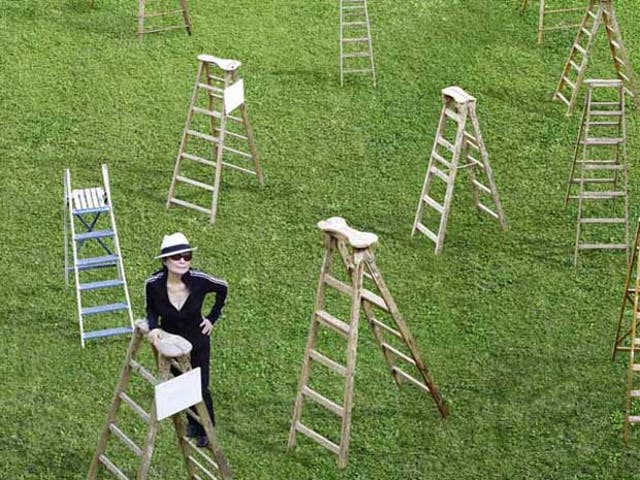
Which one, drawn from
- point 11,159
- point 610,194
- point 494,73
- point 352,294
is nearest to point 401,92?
point 494,73

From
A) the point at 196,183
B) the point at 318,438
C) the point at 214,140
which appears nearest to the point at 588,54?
the point at 214,140

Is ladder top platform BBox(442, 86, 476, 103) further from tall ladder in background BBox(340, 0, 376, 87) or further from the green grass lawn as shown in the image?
tall ladder in background BBox(340, 0, 376, 87)

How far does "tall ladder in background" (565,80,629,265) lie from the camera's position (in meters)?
13.4

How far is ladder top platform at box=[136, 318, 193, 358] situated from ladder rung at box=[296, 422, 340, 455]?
6.80ft

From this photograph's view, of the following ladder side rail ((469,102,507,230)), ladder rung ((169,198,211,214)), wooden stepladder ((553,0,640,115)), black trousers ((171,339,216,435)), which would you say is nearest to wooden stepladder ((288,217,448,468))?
black trousers ((171,339,216,435))

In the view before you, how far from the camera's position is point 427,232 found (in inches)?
549

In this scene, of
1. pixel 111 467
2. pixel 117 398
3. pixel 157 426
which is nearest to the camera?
pixel 157 426

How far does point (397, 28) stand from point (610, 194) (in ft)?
21.0

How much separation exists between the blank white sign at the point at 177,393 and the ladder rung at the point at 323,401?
1.65 meters

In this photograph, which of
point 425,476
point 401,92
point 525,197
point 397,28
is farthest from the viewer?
point 397,28

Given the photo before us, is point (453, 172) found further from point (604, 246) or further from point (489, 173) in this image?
point (604, 246)

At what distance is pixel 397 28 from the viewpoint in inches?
744

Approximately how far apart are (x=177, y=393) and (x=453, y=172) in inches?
220

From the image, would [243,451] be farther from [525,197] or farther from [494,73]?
[494,73]
